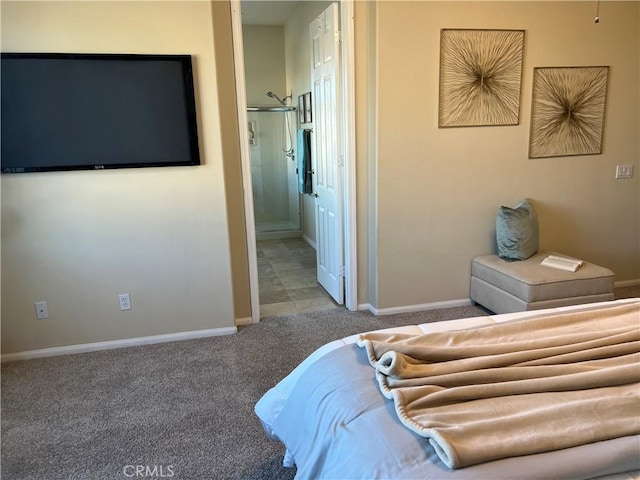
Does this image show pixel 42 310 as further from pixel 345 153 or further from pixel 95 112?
pixel 345 153

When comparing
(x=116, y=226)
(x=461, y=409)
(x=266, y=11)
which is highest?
(x=266, y=11)

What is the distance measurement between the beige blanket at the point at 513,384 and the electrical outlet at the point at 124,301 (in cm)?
207

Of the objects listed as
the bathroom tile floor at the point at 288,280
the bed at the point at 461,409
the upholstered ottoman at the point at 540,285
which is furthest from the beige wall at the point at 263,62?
the bed at the point at 461,409

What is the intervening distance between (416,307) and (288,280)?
141 cm

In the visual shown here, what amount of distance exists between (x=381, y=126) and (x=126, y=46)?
174cm

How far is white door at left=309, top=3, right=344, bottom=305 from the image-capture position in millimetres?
3510

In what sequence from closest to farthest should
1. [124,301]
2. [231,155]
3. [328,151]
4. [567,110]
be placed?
[124,301] → [231,155] → [567,110] → [328,151]

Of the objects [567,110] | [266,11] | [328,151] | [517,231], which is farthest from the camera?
[266,11]

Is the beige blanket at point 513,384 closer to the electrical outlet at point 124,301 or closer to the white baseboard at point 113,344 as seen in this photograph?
the white baseboard at point 113,344

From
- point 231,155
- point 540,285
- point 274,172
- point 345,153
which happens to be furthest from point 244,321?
point 274,172

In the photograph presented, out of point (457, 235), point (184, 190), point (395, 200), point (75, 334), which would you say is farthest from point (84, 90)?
point (457, 235)

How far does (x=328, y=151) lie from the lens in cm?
380

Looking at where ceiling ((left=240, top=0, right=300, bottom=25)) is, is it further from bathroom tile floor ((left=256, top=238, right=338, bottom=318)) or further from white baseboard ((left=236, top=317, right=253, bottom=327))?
white baseboard ((left=236, top=317, right=253, bottom=327))

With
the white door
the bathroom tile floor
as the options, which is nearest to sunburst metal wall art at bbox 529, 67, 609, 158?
the white door
